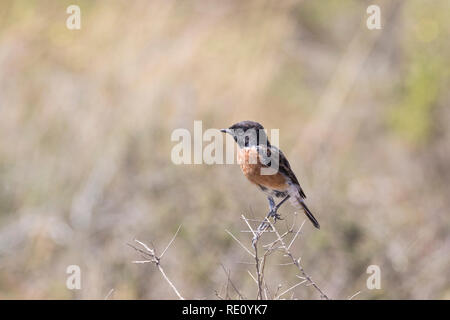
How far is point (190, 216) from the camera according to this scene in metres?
7.77

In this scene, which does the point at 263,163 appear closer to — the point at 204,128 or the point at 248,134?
the point at 248,134

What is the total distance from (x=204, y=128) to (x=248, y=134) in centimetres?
401

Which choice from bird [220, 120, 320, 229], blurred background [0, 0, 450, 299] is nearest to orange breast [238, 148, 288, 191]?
bird [220, 120, 320, 229]

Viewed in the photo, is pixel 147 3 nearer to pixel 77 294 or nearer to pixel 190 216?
pixel 190 216

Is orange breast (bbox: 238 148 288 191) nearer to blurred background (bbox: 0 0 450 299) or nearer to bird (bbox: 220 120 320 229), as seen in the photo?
bird (bbox: 220 120 320 229)

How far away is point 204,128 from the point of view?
8.55 metres

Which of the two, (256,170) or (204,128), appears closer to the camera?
(256,170)

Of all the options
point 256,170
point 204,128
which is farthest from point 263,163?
point 204,128

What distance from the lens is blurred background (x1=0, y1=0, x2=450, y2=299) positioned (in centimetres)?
735

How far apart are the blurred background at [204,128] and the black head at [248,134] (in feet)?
5.90

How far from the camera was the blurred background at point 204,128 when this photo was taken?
735 cm

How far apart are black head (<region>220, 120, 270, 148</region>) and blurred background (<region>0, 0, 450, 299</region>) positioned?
1.80 m

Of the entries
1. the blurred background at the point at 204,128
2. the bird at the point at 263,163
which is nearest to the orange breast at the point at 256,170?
the bird at the point at 263,163

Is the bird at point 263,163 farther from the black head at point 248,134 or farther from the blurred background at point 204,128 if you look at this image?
the blurred background at point 204,128
